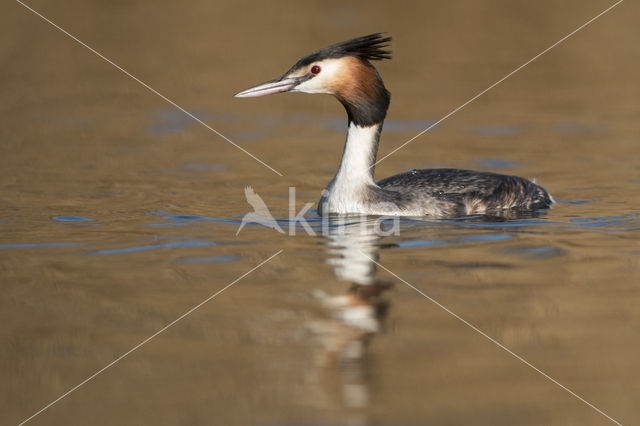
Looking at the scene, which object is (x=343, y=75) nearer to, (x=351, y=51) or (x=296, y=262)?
(x=351, y=51)

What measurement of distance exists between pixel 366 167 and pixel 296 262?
7.71ft

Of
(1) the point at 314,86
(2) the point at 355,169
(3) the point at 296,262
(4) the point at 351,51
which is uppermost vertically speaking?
(4) the point at 351,51

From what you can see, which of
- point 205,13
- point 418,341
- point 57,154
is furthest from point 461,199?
point 205,13

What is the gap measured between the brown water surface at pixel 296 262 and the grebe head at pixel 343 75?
131 cm

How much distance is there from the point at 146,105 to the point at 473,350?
1253 cm

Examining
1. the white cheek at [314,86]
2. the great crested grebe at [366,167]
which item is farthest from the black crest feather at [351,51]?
the white cheek at [314,86]

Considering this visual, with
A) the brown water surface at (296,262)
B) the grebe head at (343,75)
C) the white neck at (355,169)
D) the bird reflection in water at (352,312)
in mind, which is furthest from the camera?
the white neck at (355,169)

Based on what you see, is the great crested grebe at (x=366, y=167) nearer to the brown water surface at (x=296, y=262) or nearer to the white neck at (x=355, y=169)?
the white neck at (x=355, y=169)

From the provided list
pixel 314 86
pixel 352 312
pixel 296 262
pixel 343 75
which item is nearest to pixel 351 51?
pixel 343 75

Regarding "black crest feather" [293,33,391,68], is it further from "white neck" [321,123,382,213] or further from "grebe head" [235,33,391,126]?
"white neck" [321,123,382,213]

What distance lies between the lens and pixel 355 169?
9.60 m

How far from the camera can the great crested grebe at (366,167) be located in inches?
365

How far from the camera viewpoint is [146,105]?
56.1ft

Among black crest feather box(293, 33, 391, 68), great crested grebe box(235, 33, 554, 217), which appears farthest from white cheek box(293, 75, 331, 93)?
black crest feather box(293, 33, 391, 68)
